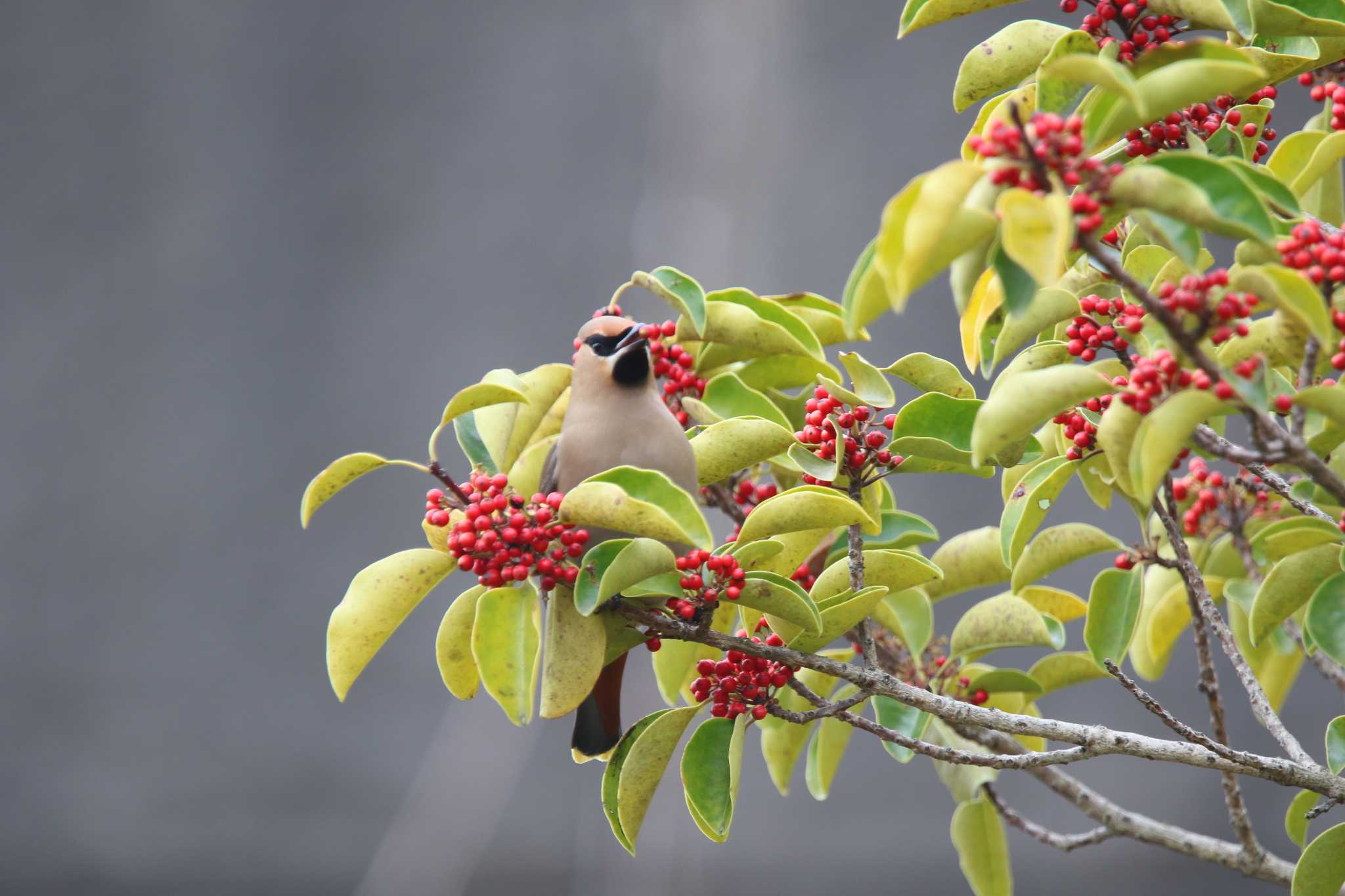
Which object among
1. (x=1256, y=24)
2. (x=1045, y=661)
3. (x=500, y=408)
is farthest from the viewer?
(x=1045, y=661)

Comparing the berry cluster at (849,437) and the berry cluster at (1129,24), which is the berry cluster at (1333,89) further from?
the berry cluster at (849,437)

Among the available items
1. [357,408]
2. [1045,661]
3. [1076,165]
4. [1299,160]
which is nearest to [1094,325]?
[1299,160]

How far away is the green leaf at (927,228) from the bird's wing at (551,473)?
2.76ft

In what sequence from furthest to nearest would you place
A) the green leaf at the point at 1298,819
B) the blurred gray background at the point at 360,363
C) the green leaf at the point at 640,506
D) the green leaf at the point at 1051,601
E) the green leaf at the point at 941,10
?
the blurred gray background at the point at 360,363 → the green leaf at the point at 1051,601 → the green leaf at the point at 1298,819 → the green leaf at the point at 941,10 → the green leaf at the point at 640,506

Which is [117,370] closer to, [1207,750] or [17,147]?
[17,147]

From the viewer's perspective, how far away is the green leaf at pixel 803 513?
1251 millimetres

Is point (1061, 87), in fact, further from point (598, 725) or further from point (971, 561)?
point (598, 725)

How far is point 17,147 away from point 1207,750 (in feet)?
12.7

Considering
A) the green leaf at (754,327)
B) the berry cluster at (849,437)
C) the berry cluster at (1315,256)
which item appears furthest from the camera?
the green leaf at (754,327)

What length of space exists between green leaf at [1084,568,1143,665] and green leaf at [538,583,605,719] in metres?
0.58

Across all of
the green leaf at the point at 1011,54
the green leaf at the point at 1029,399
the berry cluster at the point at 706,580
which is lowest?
the green leaf at the point at 1029,399

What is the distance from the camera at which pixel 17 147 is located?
13.0 ft

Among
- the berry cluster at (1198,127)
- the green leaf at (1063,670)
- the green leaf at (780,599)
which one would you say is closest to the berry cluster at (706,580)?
the green leaf at (780,599)

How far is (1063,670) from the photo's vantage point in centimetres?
181
